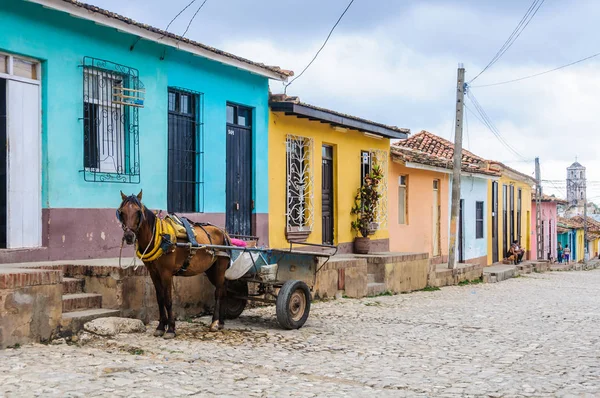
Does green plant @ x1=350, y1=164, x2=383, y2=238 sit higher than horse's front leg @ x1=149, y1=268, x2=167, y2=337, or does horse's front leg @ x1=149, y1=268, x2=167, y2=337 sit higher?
green plant @ x1=350, y1=164, x2=383, y2=238

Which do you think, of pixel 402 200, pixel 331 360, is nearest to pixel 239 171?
pixel 331 360

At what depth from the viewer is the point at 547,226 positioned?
41.2 meters

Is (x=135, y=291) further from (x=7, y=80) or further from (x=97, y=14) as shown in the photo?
(x=97, y=14)

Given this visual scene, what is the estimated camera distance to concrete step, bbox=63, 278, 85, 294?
26.8 feet

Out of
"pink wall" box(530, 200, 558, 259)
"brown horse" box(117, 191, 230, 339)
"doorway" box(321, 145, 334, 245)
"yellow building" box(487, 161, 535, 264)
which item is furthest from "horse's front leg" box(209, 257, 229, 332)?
"pink wall" box(530, 200, 558, 259)

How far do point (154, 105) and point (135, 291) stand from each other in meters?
3.26

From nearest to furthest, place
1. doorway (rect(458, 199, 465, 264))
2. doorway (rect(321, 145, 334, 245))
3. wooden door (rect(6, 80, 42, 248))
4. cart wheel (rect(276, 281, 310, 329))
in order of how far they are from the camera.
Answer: cart wheel (rect(276, 281, 310, 329)) → wooden door (rect(6, 80, 42, 248)) → doorway (rect(321, 145, 334, 245)) → doorway (rect(458, 199, 465, 264))

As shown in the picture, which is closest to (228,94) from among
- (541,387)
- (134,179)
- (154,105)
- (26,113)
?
(154,105)

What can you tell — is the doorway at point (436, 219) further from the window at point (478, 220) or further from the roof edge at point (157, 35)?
the roof edge at point (157, 35)

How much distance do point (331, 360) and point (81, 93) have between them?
5.09 meters

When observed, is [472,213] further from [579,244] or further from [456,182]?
[579,244]

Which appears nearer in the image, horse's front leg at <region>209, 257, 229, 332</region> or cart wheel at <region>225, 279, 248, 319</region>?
horse's front leg at <region>209, 257, 229, 332</region>

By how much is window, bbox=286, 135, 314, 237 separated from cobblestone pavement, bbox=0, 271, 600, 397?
3.56 m

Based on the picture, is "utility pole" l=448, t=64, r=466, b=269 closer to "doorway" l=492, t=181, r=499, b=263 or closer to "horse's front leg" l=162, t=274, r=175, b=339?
"doorway" l=492, t=181, r=499, b=263
